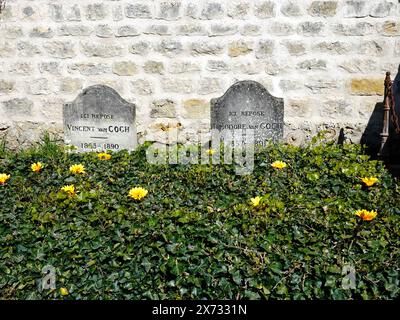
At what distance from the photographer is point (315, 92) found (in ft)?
16.8

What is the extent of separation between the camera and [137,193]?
10.6 feet

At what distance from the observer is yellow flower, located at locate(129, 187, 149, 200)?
3223mm

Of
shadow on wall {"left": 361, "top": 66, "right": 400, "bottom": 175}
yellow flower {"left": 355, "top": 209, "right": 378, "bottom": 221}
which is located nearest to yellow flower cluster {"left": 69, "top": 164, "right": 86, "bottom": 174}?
yellow flower {"left": 355, "top": 209, "right": 378, "bottom": 221}

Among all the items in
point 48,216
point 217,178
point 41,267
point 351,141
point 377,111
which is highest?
point 377,111

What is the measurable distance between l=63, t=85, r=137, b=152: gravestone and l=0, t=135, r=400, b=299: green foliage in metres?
1.23

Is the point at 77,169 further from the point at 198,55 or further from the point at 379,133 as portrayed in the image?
the point at 379,133

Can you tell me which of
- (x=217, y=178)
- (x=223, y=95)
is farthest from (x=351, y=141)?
(x=217, y=178)

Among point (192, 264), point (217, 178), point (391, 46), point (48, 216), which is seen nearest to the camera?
point (192, 264)

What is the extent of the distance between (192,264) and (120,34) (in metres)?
3.39

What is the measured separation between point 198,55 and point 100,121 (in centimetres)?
131

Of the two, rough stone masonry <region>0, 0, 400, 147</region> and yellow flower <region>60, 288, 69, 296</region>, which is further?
rough stone masonry <region>0, 0, 400, 147</region>

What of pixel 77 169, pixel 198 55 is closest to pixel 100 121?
pixel 198 55

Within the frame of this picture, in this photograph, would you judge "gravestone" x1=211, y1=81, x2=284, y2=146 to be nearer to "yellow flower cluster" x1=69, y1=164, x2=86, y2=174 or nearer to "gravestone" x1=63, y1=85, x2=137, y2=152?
"gravestone" x1=63, y1=85, x2=137, y2=152
